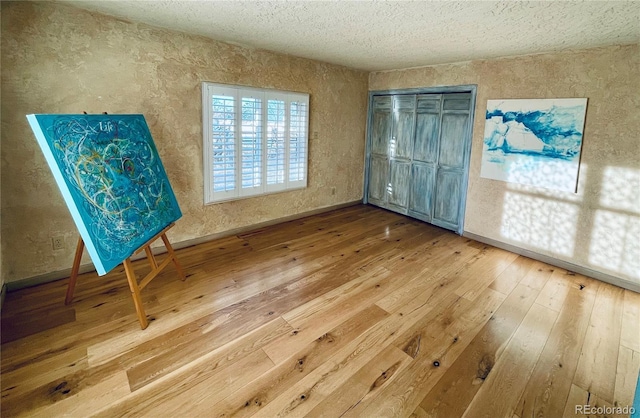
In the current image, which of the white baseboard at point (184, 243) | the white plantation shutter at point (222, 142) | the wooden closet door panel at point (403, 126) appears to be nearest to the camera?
the white baseboard at point (184, 243)

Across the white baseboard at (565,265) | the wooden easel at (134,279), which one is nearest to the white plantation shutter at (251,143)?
the wooden easel at (134,279)

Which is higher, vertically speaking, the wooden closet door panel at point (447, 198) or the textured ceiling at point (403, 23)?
the textured ceiling at point (403, 23)

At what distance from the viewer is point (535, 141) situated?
12.2ft

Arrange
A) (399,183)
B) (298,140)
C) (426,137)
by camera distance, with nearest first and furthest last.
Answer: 1. (298,140)
2. (426,137)
3. (399,183)

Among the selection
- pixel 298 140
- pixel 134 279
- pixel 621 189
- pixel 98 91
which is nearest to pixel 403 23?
pixel 298 140

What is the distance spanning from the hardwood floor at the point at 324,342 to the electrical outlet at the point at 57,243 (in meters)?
0.37

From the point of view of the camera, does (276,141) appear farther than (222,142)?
Yes

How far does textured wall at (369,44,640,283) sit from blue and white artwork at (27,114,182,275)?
4014 millimetres

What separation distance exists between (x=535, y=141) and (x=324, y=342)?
3.37 m

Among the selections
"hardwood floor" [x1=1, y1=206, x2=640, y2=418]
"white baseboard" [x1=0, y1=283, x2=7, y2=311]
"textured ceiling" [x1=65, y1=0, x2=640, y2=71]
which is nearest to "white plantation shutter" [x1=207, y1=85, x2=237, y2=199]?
"textured ceiling" [x1=65, y1=0, x2=640, y2=71]

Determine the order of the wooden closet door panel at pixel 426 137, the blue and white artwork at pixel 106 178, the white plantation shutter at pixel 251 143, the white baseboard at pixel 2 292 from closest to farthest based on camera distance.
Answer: the blue and white artwork at pixel 106 178
the white baseboard at pixel 2 292
the white plantation shutter at pixel 251 143
the wooden closet door panel at pixel 426 137

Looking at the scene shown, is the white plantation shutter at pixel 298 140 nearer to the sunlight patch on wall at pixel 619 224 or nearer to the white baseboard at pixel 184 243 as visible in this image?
the white baseboard at pixel 184 243

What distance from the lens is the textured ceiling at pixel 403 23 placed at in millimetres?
2416

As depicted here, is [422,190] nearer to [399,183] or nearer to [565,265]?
[399,183]
